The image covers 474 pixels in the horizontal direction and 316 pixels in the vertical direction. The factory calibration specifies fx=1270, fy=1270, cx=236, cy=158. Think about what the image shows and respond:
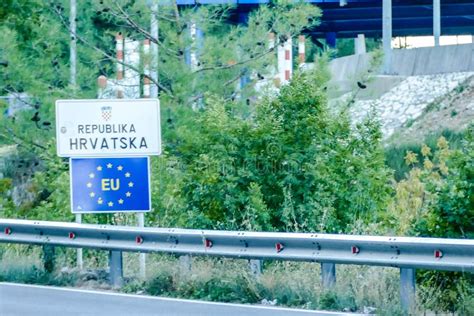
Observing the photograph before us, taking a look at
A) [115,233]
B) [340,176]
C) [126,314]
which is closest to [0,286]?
[115,233]

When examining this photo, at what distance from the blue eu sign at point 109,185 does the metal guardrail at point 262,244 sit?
657 mm

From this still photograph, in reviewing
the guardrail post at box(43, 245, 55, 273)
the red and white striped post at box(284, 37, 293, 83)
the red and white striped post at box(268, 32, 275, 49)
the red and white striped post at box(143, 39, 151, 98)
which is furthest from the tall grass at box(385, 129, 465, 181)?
the guardrail post at box(43, 245, 55, 273)

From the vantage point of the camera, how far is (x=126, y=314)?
12.4 metres

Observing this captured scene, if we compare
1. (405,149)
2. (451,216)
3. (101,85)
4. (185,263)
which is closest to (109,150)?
(185,263)

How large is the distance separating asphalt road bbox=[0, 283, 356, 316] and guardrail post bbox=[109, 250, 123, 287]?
0.50 metres

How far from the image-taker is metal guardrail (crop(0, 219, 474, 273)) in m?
12.0

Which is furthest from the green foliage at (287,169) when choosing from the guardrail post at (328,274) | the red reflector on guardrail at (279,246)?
the guardrail post at (328,274)

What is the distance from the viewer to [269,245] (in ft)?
44.2

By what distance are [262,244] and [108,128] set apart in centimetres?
346

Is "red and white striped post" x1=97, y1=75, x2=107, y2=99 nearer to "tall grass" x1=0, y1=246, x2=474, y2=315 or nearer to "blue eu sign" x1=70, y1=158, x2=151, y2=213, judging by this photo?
"blue eu sign" x1=70, y1=158, x2=151, y2=213

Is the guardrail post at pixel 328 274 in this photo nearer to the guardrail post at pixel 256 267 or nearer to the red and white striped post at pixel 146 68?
the guardrail post at pixel 256 267

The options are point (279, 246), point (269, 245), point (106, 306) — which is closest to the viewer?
point (106, 306)

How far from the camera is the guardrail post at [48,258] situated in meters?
15.6

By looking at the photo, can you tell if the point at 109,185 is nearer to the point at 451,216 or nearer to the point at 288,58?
the point at 451,216
